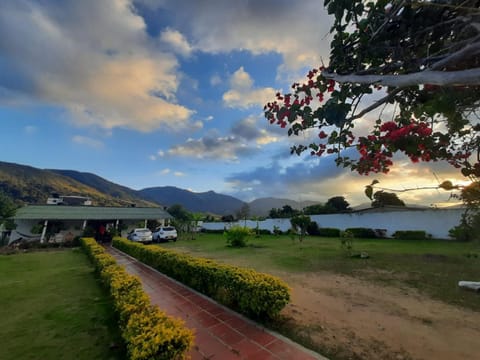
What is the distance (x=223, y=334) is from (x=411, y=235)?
17780 millimetres

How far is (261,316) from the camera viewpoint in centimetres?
386

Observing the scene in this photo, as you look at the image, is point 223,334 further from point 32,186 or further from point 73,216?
point 32,186

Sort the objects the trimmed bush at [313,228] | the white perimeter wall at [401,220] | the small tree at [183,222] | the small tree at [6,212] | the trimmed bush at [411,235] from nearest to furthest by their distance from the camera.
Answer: the white perimeter wall at [401,220] → the trimmed bush at [411,235] → the small tree at [6,212] → the trimmed bush at [313,228] → the small tree at [183,222]

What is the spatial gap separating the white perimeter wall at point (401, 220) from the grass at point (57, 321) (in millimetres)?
15189

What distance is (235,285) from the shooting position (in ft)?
13.8

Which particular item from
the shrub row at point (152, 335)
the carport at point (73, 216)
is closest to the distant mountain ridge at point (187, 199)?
the carport at point (73, 216)

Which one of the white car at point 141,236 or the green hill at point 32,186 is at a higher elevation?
the green hill at point 32,186

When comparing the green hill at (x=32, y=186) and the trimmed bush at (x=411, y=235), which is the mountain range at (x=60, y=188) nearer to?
the green hill at (x=32, y=186)

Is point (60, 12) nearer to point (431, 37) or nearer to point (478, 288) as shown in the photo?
point (431, 37)

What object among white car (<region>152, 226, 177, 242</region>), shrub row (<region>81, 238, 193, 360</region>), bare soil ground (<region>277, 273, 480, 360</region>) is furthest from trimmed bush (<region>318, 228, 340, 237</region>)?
shrub row (<region>81, 238, 193, 360</region>)

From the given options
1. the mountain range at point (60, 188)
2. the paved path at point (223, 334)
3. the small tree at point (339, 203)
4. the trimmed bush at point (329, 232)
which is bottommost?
the paved path at point (223, 334)

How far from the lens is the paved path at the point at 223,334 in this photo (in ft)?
9.26

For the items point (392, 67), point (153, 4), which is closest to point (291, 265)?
point (392, 67)

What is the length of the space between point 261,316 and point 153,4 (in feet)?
26.5
